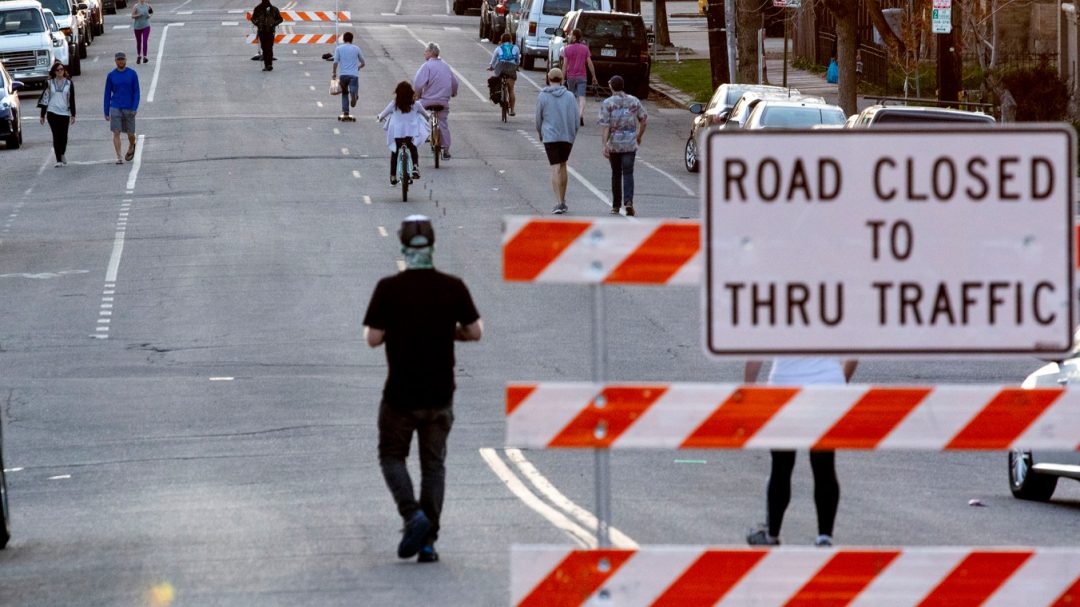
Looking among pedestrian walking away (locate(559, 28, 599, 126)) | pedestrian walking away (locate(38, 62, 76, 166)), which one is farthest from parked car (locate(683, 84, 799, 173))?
pedestrian walking away (locate(38, 62, 76, 166))

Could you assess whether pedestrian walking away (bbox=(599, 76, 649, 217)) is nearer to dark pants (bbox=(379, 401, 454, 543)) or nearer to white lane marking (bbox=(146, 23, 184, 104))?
dark pants (bbox=(379, 401, 454, 543))

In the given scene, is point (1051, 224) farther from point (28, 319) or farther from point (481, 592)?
point (28, 319)

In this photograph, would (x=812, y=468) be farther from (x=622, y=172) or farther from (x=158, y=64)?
(x=158, y=64)

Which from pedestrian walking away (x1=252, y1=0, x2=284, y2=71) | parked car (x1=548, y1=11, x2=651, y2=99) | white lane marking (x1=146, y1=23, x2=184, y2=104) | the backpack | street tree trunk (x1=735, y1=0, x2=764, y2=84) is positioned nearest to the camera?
the backpack

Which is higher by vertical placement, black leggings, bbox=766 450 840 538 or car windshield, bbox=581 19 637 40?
black leggings, bbox=766 450 840 538

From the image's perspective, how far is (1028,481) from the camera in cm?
1275

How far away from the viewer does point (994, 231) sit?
579 cm

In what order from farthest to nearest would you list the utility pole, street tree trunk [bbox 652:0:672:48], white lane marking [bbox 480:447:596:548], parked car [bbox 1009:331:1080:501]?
street tree trunk [bbox 652:0:672:48], the utility pole, parked car [bbox 1009:331:1080:501], white lane marking [bbox 480:447:596:548]

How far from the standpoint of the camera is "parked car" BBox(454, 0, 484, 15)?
240 ft

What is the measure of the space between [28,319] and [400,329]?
11.8 meters

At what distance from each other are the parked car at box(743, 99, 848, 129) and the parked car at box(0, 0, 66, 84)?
21310 mm

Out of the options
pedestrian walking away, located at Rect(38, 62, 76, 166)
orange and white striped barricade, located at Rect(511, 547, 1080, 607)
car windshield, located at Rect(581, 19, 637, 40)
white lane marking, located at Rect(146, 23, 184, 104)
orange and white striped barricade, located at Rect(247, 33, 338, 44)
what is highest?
orange and white striped barricade, located at Rect(511, 547, 1080, 607)

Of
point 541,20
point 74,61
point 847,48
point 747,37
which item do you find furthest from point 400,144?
point 541,20

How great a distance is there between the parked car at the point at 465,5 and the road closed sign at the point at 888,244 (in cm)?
6830
